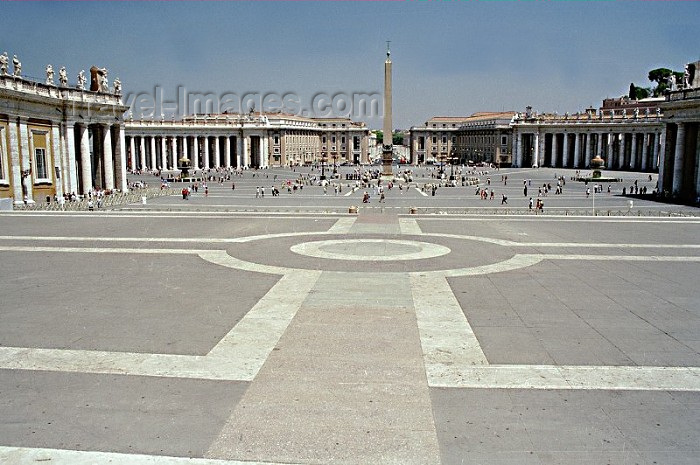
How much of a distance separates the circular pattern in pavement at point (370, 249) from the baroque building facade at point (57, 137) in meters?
28.0

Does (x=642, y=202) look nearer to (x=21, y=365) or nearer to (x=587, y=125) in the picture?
(x=21, y=365)

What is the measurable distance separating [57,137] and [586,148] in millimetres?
92385

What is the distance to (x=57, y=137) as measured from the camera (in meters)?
→ 47.3

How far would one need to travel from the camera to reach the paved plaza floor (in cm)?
800

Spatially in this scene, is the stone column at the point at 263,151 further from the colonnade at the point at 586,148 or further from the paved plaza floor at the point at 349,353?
the paved plaza floor at the point at 349,353

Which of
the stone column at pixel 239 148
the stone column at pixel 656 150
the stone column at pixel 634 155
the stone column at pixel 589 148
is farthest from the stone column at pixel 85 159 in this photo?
the stone column at pixel 589 148

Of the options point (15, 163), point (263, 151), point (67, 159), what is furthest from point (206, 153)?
point (15, 163)

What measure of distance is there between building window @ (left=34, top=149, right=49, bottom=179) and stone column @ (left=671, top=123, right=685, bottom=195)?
163ft

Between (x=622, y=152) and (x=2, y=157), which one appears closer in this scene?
(x=2, y=157)

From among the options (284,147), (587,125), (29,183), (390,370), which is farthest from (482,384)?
(284,147)

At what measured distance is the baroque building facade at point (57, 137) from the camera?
4125 cm

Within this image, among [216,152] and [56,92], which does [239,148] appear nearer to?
[216,152]

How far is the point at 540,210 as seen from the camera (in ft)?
129

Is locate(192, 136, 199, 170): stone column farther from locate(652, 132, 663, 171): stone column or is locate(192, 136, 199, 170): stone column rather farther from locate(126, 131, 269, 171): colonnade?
locate(652, 132, 663, 171): stone column
